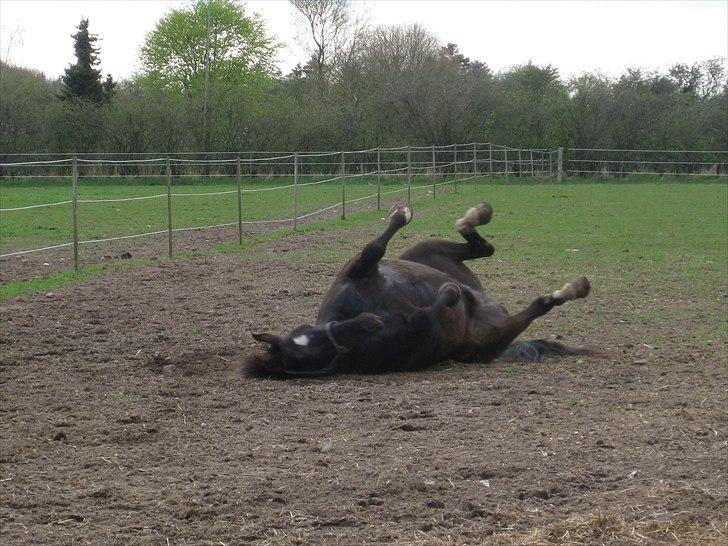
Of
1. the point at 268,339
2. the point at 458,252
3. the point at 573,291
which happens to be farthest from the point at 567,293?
the point at 268,339

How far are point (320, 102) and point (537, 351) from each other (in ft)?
121

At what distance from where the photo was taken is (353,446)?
4.48m

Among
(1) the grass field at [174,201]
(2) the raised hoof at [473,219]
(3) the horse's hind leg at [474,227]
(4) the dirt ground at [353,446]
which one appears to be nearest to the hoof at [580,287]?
(4) the dirt ground at [353,446]

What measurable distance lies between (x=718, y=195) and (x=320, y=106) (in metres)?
19.4

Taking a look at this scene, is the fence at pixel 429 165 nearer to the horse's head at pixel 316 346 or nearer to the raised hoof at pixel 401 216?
the raised hoof at pixel 401 216

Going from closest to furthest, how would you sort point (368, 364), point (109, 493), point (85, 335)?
point (109, 493) → point (368, 364) → point (85, 335)

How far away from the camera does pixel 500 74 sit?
5159 centimetres

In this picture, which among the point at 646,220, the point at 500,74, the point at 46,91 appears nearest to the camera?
the point at 646,220

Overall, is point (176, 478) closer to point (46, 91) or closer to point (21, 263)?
point (21, 263)

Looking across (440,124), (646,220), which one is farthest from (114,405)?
(440,124)

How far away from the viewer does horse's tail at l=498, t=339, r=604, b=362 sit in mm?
6539

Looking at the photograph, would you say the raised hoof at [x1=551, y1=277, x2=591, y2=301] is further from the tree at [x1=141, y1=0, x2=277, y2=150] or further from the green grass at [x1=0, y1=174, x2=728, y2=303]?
the tree at [x1=141, y1=0, x2=277, y2=150]

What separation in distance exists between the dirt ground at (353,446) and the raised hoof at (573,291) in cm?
50

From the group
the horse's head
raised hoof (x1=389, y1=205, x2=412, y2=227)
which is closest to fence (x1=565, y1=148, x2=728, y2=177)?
raised hoof (x1=389, y1=205, x2=412, y2=227)
